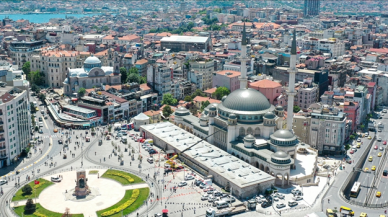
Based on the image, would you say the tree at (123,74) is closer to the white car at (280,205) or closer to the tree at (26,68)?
the tree at (26,68)

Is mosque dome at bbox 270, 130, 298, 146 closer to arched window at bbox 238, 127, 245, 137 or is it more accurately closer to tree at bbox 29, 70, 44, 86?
arched window at bbox 238, 127, 245, 137

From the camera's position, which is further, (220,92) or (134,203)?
(220,92)

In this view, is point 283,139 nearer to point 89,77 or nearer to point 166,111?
point 166,111

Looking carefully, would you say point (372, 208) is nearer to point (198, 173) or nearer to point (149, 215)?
point (198, 173)

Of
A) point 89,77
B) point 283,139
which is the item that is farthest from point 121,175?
point 89,77

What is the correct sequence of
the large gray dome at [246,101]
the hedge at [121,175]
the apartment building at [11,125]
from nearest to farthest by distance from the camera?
the hedge at [121,175] < the apartment building at [11,125] < the large gray dome at [246,101]

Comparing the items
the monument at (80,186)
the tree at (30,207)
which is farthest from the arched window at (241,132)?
the tree at (30,207)
